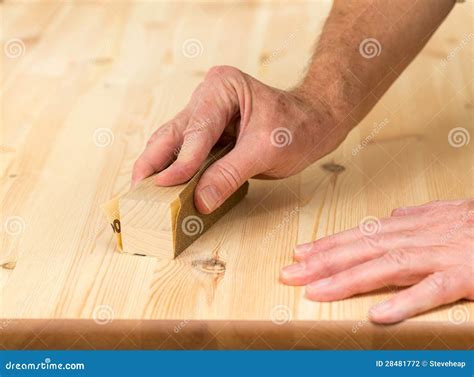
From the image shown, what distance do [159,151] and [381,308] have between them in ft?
1.74

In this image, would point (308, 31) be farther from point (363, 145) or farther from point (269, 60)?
point (363, 145)

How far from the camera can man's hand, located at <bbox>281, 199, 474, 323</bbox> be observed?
4.58ft

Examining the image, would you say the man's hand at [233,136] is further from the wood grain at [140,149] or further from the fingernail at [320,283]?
the fingernail at [320,283]

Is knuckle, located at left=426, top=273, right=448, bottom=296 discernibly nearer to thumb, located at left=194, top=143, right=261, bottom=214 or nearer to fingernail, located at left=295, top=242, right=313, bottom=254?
fingernail, located at left=295, top=242, right=313, bottom=254

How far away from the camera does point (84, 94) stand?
2.26m

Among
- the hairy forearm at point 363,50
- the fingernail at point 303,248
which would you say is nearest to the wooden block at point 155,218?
the fingernail at point 303,248

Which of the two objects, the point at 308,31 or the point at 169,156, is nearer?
the point at 169,156

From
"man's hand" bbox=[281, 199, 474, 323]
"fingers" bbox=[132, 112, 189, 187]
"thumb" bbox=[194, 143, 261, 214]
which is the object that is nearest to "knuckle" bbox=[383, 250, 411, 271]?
"man's hand" bbox=[281, 199, 474, 323]

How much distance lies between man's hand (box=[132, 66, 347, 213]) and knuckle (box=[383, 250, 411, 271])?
32cm

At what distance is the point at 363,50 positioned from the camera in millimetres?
1851

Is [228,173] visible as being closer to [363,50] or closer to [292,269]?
[292,269]

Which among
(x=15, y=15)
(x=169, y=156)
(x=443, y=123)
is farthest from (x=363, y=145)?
(x=15, y=15)

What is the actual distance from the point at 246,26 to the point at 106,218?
47.7 inches

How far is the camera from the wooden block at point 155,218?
1533 millimetres
